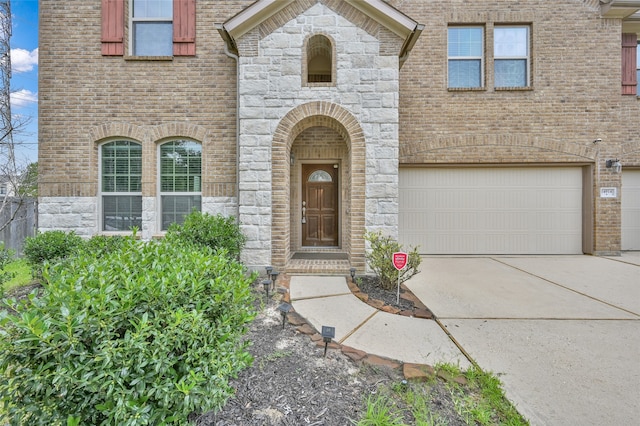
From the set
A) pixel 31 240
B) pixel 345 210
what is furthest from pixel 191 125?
pixel 345 210

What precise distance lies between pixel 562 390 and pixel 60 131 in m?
8.98

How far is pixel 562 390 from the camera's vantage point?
2.30 metres

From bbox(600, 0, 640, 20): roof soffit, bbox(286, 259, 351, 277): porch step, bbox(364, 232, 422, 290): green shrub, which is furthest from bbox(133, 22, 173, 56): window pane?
bbox(600, 0, 640, 20): roof soffit

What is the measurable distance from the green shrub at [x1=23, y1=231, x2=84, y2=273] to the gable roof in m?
4.49

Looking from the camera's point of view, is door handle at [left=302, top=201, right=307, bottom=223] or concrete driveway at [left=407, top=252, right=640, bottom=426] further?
door handle at [left=302, top=201, right=307, bottom=223]

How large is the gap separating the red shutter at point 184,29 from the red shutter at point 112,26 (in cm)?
111

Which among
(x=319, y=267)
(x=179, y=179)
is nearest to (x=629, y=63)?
(x=319, y=267)

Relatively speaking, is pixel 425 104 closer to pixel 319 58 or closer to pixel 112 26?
pixel 319 58

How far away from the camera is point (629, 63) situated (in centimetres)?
716

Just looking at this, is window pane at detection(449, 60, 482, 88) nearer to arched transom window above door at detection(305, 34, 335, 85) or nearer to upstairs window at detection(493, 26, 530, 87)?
upstairs window at detection(493, 26, 530, 87)

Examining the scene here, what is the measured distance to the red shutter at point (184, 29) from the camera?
6242 mm

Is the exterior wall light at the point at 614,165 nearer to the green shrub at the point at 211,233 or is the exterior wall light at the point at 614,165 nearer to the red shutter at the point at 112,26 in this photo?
the green shrub at the point at 211,233

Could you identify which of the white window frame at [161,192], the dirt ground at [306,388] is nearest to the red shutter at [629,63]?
the dirt ground at [306,388]

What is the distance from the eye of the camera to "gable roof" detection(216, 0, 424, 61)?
496cm
